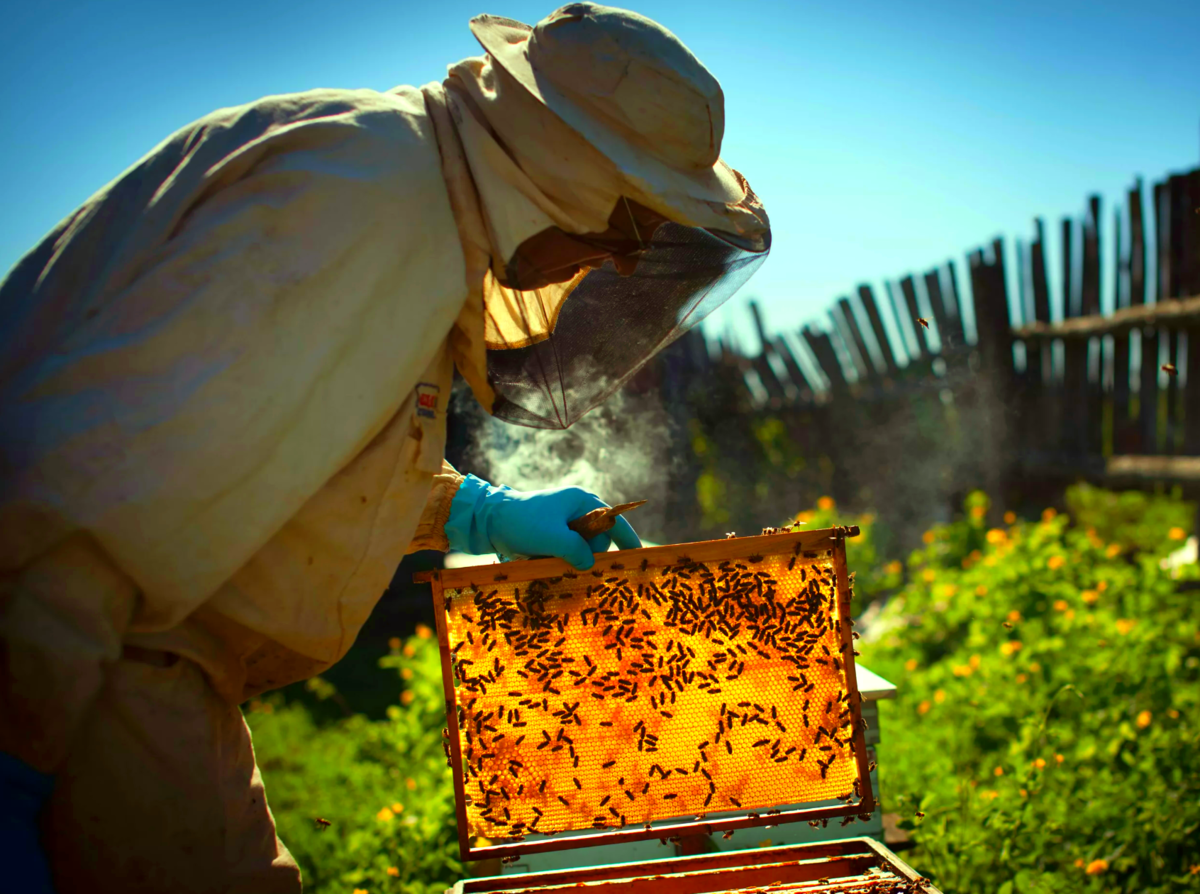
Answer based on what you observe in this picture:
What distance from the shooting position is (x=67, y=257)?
4.78 feet

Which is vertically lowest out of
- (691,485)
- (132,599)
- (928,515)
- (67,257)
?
(928,515)

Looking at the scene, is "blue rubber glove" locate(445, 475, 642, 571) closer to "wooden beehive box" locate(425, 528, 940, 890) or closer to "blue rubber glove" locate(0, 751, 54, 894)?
"wooden beehive box" locate(425, 528, 940, 890)

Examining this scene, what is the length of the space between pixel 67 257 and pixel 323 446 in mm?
578

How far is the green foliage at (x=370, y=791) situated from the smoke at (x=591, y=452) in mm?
1252

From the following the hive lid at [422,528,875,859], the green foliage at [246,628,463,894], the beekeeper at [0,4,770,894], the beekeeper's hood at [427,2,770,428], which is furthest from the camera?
the green foliage at [246,628,463,894]

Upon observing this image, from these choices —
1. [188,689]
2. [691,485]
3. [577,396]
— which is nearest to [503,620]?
[577,396]

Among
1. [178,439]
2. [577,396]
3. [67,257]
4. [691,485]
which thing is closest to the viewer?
[178,439]

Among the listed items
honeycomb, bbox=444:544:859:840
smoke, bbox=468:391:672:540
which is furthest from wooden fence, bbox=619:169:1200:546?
honeycomb, bbox=444:544:859:840

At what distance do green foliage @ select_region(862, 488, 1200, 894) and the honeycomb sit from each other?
84 cm

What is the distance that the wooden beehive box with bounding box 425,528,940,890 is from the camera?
2.44 metres

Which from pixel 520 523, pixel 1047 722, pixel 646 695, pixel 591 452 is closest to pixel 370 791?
pixel 591 452

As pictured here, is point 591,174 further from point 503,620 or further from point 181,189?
point 503,620

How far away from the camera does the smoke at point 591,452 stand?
13.7 ft

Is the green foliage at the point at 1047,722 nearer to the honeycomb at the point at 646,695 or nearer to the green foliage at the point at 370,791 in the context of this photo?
the honeycomb at the point at 646,695
